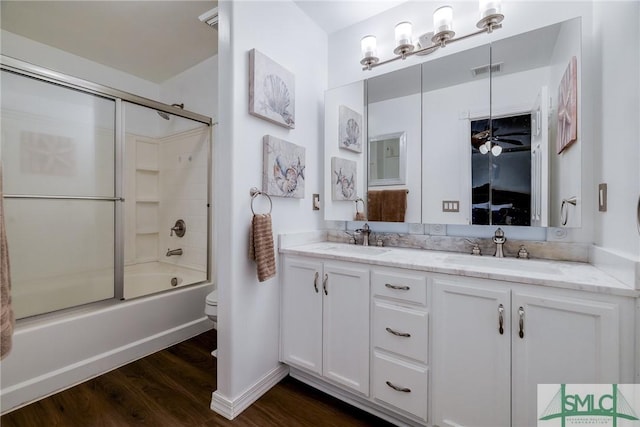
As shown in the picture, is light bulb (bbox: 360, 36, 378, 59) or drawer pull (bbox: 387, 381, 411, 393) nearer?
drawer pull (bbox: 387, 381, 411, 393)

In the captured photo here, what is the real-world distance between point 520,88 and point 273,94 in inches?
56.0

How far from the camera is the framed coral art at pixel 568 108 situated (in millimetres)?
1338

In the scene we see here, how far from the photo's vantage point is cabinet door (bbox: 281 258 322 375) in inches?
65.7

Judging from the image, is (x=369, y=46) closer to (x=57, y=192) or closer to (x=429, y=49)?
(x=429, y=49)

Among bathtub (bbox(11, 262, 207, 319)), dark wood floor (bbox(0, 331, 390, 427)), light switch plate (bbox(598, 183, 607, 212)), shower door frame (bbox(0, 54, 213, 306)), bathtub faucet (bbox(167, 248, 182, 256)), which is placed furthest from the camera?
bathtub faucet (bbox(167, 248, 182, 256))

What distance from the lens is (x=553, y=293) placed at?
104 centimetres

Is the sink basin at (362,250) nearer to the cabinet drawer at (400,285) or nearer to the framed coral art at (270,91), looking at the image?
the cabinet drawer at (400,285)

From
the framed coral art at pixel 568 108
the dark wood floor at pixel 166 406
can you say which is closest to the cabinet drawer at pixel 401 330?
the dark wood floor at pixel 166 406

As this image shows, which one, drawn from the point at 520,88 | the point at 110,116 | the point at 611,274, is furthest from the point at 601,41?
the point at 110,116

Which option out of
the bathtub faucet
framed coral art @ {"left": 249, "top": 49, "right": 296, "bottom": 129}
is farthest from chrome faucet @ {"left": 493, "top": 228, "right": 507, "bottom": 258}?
the bathtub faucet

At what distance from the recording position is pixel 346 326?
1562 mm

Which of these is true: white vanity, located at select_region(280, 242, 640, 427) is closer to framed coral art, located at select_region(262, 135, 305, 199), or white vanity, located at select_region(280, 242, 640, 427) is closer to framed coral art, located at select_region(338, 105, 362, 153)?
framed coral art, located at select_region(262, 135, 305, 199)

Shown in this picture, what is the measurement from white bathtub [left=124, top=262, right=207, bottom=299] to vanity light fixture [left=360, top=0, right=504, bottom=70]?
2.48 m

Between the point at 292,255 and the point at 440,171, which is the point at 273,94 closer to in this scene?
the point at 292,255
